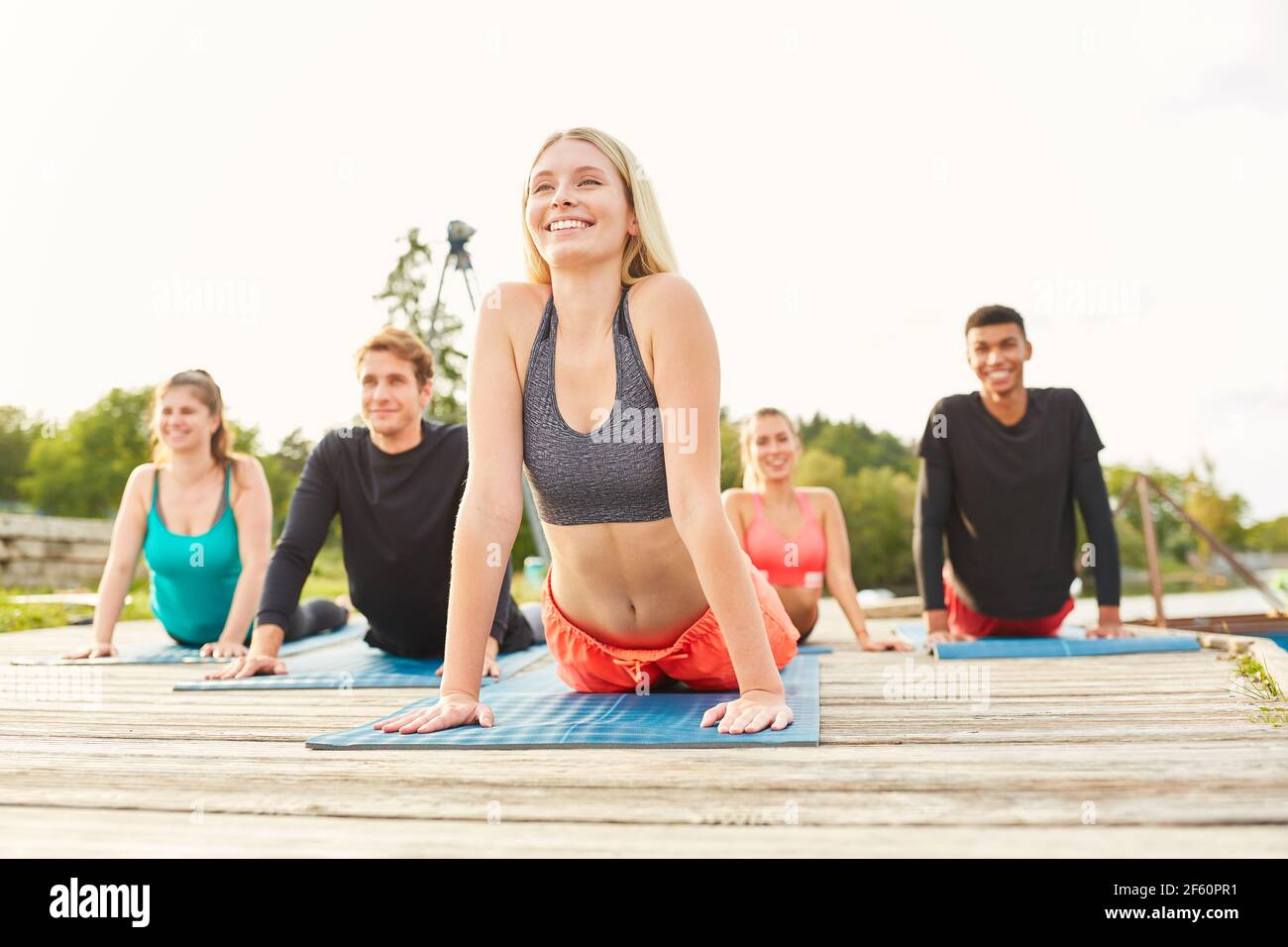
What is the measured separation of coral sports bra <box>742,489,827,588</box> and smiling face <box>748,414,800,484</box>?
21 cm

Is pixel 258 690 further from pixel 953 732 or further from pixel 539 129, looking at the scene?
pixel 953 732

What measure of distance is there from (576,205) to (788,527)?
2725mm

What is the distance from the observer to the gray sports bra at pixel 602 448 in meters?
2.56

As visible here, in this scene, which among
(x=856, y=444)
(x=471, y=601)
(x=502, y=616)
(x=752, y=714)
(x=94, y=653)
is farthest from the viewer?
(x=856, y=444)

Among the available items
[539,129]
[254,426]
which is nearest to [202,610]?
Answer: [539,129]

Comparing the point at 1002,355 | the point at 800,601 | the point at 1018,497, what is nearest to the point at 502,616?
the point at 800,601

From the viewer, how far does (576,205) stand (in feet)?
8.47

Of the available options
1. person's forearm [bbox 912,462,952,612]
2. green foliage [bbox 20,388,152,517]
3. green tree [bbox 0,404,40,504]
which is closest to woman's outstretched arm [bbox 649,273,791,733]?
person's forearm [bbox 912,462,952,612]

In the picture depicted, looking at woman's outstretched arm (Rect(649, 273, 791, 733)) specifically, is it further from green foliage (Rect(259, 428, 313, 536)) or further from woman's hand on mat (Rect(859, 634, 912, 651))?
green foliage (Rect(259, 428, 313, 536))

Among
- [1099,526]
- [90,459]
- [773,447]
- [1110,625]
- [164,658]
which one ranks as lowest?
[164,658]

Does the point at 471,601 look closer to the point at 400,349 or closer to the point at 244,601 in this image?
the point at 400,349

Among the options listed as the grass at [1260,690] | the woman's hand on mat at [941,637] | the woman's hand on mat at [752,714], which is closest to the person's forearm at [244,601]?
the woman's hand on mat at [752,714]

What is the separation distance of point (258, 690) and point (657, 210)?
88.5 inches
